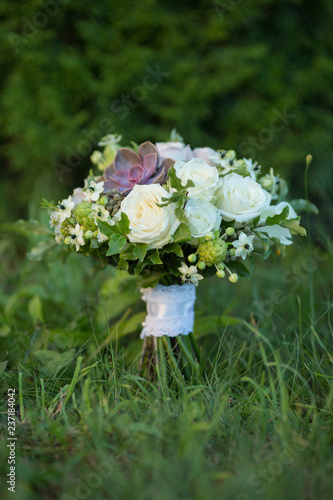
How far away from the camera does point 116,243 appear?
3.57ft

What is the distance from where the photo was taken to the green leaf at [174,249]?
1.10 m

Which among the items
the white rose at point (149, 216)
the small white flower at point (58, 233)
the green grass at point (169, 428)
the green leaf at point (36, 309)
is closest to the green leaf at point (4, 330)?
the green grass at point (169, 428)

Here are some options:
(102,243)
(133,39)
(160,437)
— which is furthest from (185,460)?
(133,39)

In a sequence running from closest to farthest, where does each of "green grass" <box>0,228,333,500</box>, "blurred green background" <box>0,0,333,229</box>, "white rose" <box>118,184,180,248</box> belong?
"green grass" <box>0,228,333,500</box>
"white rose" <box>118,184,180,248</box>
"blurred green background" <box>0,0,333,229</box>

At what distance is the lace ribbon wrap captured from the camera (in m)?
1.29

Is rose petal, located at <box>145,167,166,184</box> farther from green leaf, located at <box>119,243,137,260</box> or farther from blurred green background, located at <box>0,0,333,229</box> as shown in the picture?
blurred green background, located at <box>0,0,333,229</box>

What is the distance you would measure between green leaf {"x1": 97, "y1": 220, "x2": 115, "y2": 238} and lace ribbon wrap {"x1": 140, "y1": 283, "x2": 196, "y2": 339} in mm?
276

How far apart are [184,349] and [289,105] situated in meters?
1.92

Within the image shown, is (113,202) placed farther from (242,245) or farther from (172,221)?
(242,245)

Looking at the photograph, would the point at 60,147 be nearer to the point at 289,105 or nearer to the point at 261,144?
the point at 261,144

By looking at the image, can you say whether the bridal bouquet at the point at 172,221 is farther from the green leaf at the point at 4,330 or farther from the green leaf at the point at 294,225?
the green leaf at the point at 4,330

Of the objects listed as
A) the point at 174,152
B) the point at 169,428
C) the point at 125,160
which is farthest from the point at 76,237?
the point at 169,428

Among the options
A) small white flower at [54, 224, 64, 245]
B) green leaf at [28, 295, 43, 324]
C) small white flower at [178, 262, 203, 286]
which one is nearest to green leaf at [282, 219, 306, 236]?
small white flower at [178, 262, 203, 286]

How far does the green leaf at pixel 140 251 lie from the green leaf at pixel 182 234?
0.27ft
